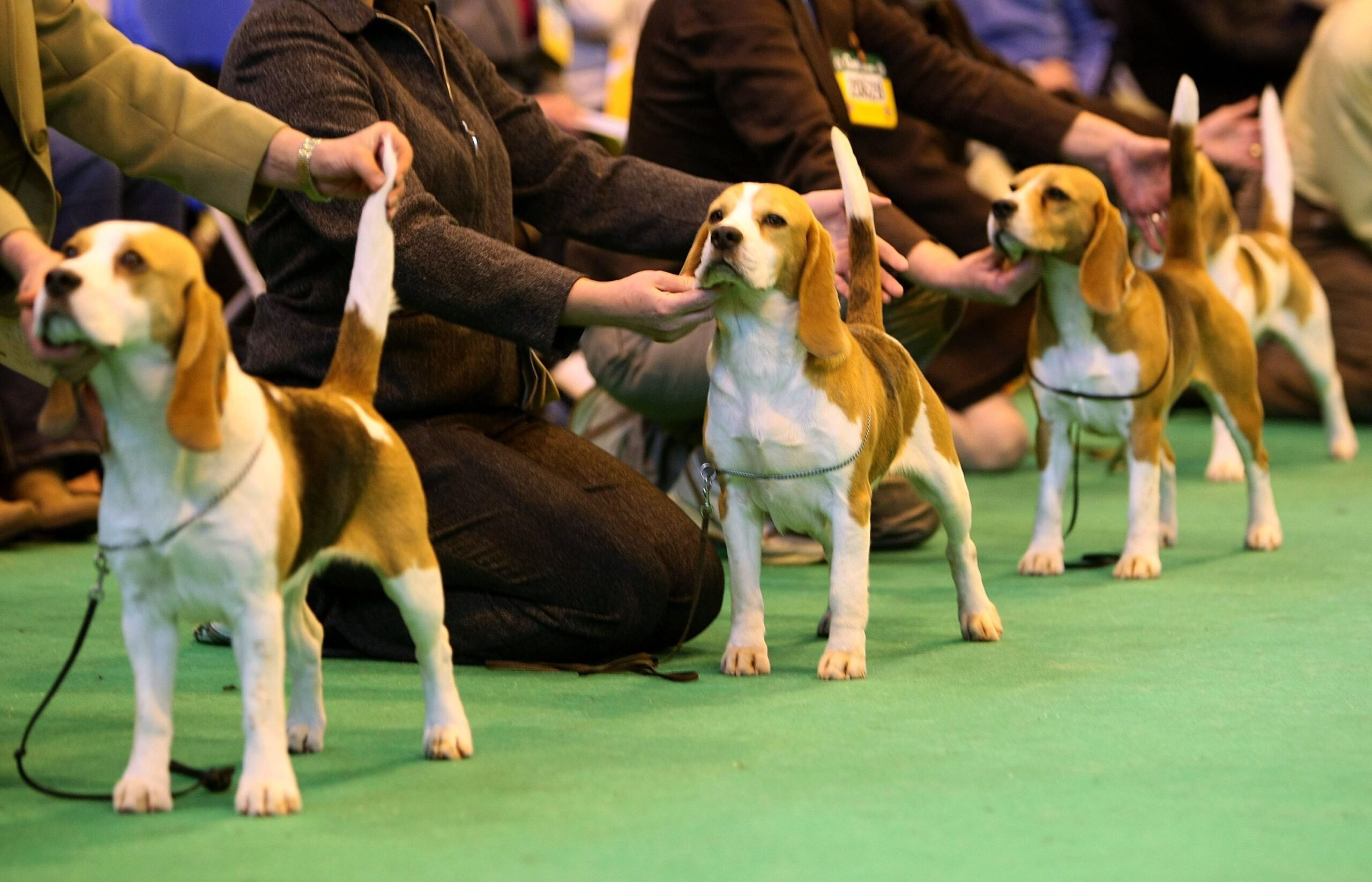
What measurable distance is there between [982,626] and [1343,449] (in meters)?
3.01

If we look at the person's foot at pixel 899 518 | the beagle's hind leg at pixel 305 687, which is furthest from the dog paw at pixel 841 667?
the person's foot at pixel 899 518

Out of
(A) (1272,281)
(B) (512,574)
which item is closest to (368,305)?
(B) (512,574)

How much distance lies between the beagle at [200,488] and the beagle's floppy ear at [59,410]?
0.06 metres

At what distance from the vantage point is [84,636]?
208cm

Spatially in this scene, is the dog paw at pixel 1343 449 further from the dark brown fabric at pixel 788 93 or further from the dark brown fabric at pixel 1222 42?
the dark brown fabric at pixel 1222 42

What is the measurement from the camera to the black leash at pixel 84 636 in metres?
1.91

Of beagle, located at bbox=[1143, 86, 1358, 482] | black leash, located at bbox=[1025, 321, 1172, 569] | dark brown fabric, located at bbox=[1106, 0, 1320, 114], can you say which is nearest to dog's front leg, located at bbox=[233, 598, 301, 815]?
black leash, located at bbox=[1025, 321, 1172, 569]

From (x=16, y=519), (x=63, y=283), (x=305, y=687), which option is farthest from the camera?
(x=16, y=519)

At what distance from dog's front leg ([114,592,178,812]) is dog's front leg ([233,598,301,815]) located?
9 cm

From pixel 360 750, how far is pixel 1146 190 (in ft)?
9.24

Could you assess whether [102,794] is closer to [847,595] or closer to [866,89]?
[847,595]

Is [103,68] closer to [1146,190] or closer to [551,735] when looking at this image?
[551,735]

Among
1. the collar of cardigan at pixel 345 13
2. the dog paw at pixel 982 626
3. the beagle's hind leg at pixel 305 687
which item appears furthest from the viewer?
the dog paw at pixel 982 626

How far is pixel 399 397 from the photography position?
2.96m
